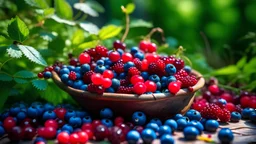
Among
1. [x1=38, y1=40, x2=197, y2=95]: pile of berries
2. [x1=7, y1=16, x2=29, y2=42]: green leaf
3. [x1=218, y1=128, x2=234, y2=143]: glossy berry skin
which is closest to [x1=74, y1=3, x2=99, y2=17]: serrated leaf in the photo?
[x1=38, y1=40, x2=197, y2=95]: pile of berries

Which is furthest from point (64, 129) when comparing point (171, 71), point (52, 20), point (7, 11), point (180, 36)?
point (180, 36)

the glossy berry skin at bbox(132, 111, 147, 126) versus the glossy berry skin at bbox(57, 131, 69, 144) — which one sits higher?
the glossy berry skin at bbox(132, 111, 147, 126)

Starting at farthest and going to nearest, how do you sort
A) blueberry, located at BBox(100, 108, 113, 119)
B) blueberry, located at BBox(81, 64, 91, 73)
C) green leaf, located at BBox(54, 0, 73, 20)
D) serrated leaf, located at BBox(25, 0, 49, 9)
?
green leaf, located at BBox(54, 0, 73, 20), serrated leaf, located at BBox(25, 0, 49, 9), blueberry, located at BBox(81, 64, 91, 73), blueberry, located at BBox(100, 108, 113, 119)

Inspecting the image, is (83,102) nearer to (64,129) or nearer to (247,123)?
(64,129)

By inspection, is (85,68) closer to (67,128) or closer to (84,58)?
(84,58)

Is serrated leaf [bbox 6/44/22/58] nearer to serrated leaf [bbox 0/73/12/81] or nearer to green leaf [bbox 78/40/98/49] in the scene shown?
serrated leaf [bbox 0/73/12/81]

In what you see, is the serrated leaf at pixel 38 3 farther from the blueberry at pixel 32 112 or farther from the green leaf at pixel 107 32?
the blueberry at pixel 32 112

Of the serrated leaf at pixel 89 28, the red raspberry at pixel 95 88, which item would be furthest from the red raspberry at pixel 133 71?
the serrated leaf at pixel 89 28

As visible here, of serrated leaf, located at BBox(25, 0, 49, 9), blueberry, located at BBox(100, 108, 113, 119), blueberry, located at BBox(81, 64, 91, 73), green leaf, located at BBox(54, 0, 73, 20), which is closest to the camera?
blueberry, located at BBox(100, 108, 113, 119)

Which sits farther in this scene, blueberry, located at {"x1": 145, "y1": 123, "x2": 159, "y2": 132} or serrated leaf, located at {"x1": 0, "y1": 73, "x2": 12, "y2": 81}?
serrated leaf, located at {"x1": 0, "y1": 73, "x2": 12, "y2": 81}
